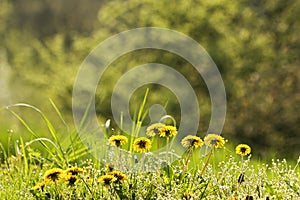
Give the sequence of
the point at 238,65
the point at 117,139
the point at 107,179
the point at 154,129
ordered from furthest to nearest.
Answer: the point at 238,65
the point at 154,129
the point at 117,139
the point at 107,179

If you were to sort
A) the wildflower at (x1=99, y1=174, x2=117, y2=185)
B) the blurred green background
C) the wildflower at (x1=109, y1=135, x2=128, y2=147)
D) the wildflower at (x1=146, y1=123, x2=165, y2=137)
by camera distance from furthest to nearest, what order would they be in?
1. the blurred green background
2. the wildflower at (x1=146, y1=123, x2=165, y2=137)
3. the wildflower at (x1=109, y1=135, x2=128, y2=147)
4. the wildflower at (x1=99, y1=174, x2=117, y2=185)

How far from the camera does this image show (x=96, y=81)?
19.0 feet

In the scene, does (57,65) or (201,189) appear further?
(57,65)

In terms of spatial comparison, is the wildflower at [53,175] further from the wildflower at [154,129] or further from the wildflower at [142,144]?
the wildflower at [154,129]

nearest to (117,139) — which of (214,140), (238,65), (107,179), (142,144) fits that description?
(142,144)

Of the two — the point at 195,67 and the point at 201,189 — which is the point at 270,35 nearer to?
the point at 195,67

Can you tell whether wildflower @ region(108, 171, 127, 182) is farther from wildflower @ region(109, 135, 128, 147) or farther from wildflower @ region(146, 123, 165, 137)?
wildflower @ region(146, 123, 165, 137)

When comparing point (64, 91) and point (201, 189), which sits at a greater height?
point (64, 91)

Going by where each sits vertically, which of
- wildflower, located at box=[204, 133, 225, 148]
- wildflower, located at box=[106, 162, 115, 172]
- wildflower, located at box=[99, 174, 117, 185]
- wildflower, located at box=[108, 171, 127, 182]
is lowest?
wildflower, located at box=[99, 174, 117, 185]

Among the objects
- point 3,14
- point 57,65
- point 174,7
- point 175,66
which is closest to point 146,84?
point 175,66

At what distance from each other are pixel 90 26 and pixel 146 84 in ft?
24.0

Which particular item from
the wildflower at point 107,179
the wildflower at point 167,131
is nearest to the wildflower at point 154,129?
the wildflower at point 167,131

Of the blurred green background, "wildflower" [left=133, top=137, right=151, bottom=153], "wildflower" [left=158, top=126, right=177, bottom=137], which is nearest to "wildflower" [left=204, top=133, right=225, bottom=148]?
"wildflower" [left=158, top=126, right=177, bottom=137]

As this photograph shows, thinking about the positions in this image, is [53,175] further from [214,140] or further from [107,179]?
[214,140]
